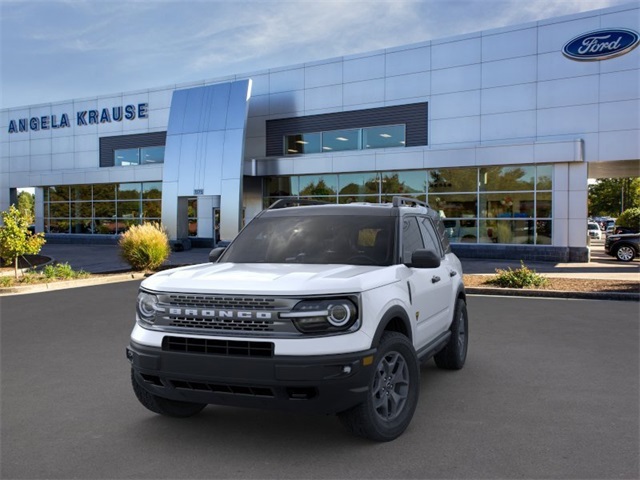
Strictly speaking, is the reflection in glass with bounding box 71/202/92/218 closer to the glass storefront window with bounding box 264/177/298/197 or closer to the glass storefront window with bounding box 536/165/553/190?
the glass storefront window with bounding box 264/177/298/197

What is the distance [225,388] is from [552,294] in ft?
35.8

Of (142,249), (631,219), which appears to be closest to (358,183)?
(142,249)

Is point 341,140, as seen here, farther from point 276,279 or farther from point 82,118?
point 276,279

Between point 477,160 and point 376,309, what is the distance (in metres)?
21.2

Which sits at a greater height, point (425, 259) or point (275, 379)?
point (425, 259)

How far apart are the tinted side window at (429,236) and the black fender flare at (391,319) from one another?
4.60 feet

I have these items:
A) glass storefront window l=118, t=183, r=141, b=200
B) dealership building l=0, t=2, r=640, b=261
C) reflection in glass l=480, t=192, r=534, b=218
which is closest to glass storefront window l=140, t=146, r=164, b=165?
dealership building l=0, t=2, r=640, b=261

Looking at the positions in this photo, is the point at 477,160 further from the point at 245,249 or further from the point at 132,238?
the point at 245,249

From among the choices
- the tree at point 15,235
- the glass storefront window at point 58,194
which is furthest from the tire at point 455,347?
the glass storefront window at point 58,194

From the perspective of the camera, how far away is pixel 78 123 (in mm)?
38875

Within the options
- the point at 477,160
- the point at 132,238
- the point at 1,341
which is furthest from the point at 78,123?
the point at 1,341

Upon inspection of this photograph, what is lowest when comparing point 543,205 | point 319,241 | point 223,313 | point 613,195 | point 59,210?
point 223,313

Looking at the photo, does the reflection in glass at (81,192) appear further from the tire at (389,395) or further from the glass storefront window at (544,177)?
the tire at (389,395)

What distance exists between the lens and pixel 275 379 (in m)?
3.74
